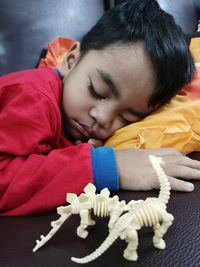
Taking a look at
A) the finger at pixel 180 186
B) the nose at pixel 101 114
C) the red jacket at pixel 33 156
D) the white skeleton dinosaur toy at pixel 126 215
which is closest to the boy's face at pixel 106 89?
the nose at pixel 101 114

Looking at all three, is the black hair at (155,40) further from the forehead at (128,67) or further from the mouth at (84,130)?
the mouth at (84,130)

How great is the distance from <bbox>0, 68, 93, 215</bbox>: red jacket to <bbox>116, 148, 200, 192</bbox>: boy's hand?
63 mm

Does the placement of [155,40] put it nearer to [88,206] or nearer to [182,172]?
[182,172]

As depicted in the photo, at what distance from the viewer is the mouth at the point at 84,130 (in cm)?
82

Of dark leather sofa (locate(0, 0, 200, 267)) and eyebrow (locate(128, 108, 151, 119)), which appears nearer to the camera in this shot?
dark leather sofa (locate(0, 0, 200, 267))

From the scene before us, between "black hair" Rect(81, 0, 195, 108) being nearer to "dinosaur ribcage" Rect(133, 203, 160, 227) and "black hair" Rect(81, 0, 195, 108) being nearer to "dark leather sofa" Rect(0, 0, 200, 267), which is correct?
"dark leather sofa" Rect(0, 0, 200, 267)

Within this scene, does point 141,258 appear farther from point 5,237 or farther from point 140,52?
point 140,52

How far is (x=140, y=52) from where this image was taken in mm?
804

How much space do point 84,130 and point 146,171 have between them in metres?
0.22

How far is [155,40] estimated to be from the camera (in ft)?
2.70

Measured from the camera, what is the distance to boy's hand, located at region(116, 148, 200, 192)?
63cm

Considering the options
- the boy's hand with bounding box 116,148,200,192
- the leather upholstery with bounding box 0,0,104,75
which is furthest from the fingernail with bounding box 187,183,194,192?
the leather upholstery with bounding box 0,0,104,75

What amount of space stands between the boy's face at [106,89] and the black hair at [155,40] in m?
0.02

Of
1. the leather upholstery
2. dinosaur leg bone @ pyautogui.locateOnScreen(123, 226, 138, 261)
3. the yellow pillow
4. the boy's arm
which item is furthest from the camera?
the leather upholstery
